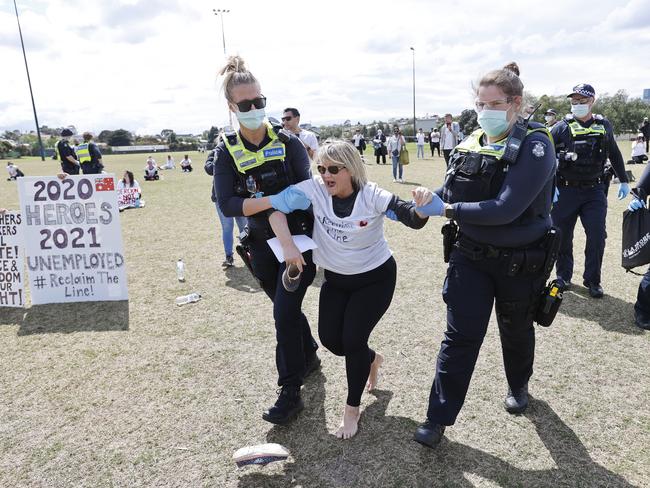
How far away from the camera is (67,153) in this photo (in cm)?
1100

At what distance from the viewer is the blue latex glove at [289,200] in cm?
269

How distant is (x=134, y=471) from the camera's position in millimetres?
2697

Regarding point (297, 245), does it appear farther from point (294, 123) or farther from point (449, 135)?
point (449, 135)

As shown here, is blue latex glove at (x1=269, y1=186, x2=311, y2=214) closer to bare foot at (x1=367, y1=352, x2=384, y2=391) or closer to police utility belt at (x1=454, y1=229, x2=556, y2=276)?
police utility belt at (x1=454, y1=229, x2=556, y2=276)

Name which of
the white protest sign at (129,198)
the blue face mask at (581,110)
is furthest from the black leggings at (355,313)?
the white protest sign at (129,198)

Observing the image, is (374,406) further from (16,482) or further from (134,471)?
(16,482)

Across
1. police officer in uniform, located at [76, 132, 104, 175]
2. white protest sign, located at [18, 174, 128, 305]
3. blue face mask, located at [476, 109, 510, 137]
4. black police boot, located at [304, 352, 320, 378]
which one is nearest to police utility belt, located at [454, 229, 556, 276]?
blue face mask, located at [476, 109, 510, 137]

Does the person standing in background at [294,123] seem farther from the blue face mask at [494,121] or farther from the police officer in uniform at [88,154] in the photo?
the police officer in uniform at [88,154]

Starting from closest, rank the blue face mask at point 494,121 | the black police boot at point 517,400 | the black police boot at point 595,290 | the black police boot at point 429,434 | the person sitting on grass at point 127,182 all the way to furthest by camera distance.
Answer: the blue face mask at point 494,121
the black police boot at point 429,434
the black police boot at point 517,400
the black police boot at point 595,290
the person sitting on grass at point 127,182

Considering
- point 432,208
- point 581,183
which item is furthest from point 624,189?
point 432,208

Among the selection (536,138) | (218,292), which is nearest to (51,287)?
(218,292)

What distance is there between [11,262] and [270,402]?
374cm

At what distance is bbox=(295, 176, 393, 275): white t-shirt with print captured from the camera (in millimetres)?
2729

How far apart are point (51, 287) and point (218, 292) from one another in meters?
1.87
